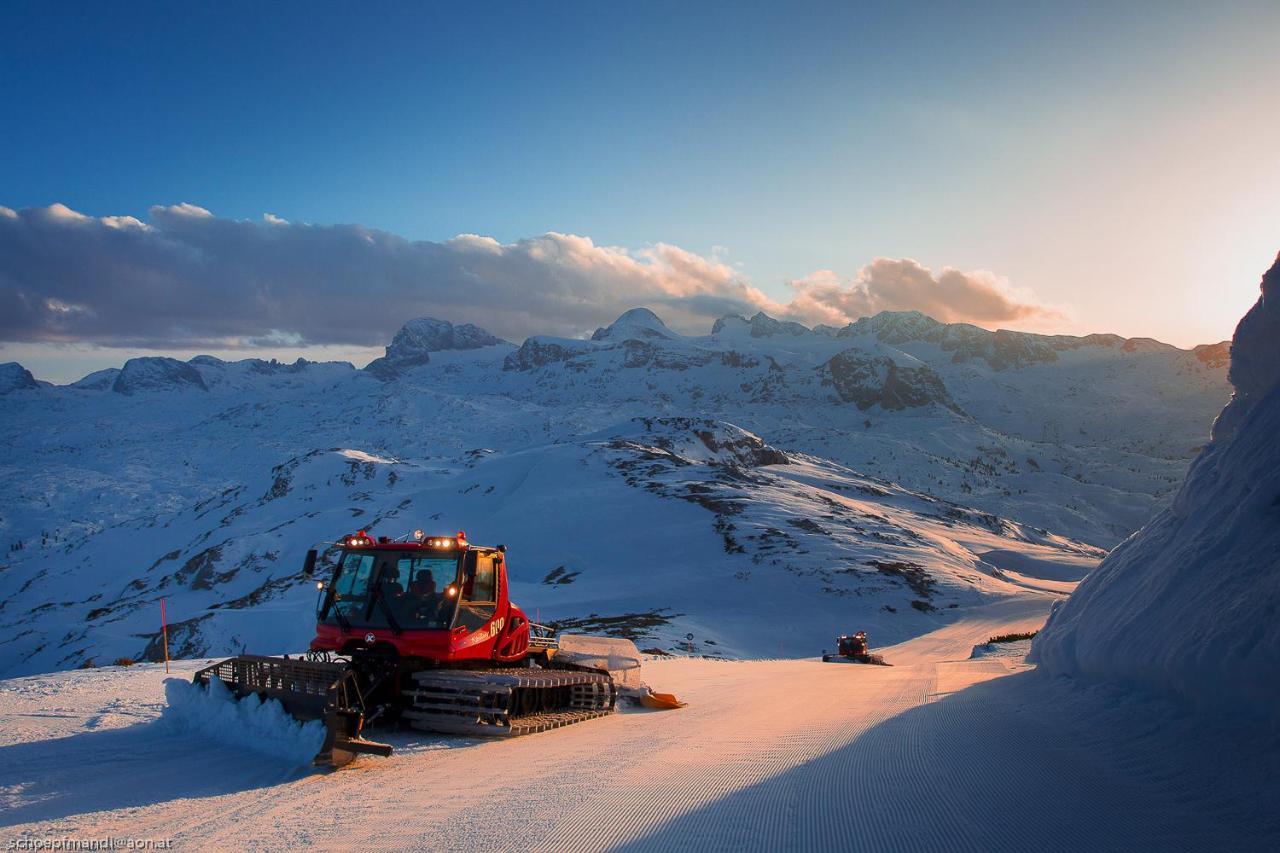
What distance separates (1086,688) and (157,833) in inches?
380

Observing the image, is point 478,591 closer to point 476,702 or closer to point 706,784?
point 476,702

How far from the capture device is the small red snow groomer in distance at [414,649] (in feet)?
37.8

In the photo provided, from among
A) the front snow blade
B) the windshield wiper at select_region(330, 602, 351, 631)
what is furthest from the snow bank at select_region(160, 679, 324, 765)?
the windshield wiper at select_region(330, 602, 351, 631)

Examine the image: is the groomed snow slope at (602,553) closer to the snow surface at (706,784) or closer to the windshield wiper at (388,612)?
the windshield wiper at (388,612)

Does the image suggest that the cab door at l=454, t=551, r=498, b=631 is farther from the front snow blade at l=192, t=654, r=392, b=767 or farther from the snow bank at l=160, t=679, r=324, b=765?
the snow bank at l=160, t=679, r=324, b=765

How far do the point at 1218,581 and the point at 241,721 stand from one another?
10.3 metres

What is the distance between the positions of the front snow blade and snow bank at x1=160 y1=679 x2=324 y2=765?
0.42 ft

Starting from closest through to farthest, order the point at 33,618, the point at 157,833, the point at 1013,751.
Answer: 1. the point at 157,833
2. the point at 1013,751
3. the point at 33,618

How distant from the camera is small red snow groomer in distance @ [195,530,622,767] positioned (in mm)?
11516

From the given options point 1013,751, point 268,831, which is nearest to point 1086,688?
point 1013,751

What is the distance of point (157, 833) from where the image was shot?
287 inches

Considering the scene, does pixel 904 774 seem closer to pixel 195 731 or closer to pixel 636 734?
pixel 636 734

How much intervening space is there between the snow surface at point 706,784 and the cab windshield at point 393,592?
4.84 feet

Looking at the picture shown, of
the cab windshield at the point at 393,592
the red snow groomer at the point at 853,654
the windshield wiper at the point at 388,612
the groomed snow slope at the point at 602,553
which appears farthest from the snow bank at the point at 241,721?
the groomed snow slope at the point at 602,553
